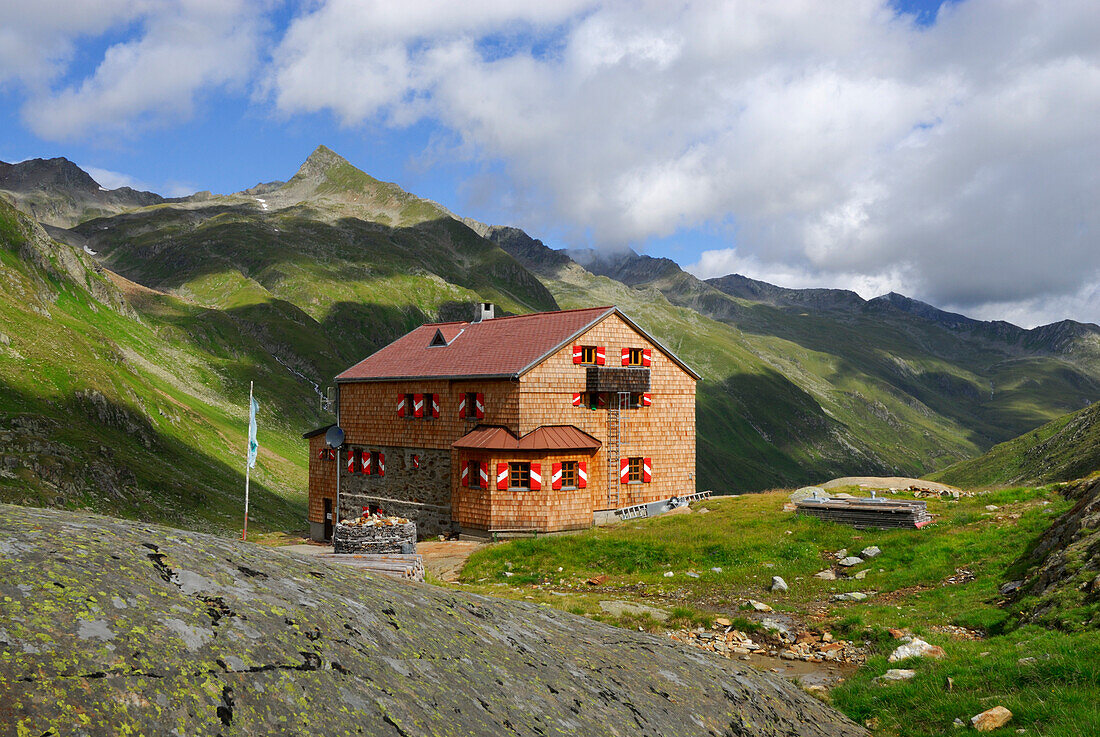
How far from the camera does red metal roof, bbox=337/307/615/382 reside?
36531 mm

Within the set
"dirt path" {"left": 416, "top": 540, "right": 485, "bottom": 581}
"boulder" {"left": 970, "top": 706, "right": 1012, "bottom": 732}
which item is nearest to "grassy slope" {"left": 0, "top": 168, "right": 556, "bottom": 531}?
"dirt path" {"left": 416, "top": 540, "right": 485, "bottom": 581}

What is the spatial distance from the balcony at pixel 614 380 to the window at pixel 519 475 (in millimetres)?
5795

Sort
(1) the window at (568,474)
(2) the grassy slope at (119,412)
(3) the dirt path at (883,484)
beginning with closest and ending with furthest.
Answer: (1) the window at (568,474) → (3) the dirt path at (883,484) → (2) the grassy slope at (119,412)

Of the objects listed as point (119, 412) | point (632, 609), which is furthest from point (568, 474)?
point (119, 412)

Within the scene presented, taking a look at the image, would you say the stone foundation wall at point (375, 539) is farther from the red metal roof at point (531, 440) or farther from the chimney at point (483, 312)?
the chimney at point (483, 312)

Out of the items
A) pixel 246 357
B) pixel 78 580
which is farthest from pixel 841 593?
pixel 246 357

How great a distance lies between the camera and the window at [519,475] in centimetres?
3406

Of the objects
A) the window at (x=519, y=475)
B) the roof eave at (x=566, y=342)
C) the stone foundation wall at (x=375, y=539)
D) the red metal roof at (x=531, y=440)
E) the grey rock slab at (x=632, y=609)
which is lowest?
the grey rock slab at (x=632, y=609)

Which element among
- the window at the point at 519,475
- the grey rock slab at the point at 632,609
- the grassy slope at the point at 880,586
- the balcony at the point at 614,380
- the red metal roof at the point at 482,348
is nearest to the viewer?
the grassy slope at the point at 880,586

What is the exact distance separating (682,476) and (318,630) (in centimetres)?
3772

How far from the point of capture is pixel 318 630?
4855mm

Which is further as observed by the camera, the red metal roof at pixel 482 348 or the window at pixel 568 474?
the red metal roof at pixel 482 348

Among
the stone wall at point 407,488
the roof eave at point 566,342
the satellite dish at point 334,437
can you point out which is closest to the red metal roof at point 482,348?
the roof eave at point 566,342

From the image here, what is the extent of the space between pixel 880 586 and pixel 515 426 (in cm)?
1852
